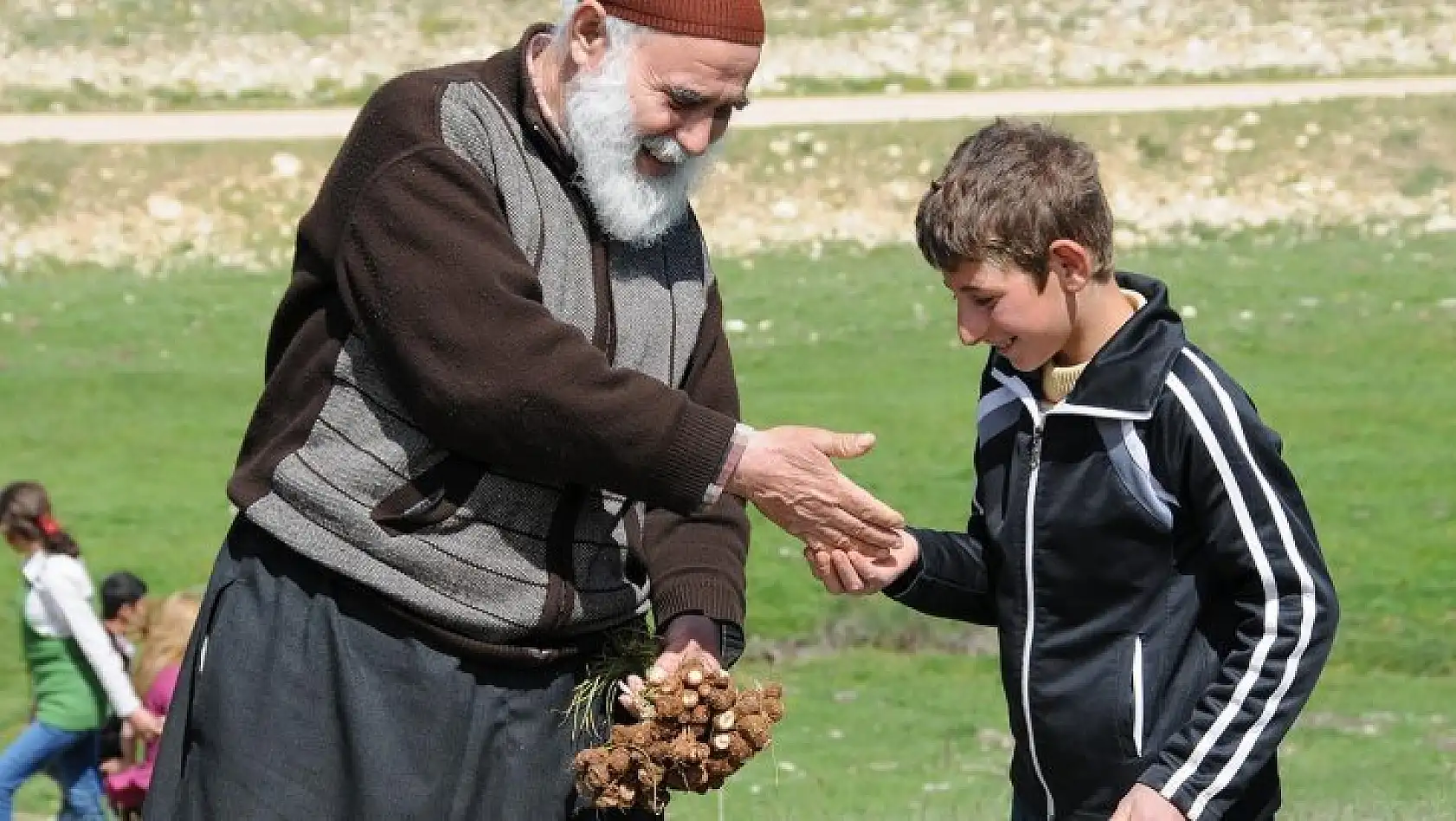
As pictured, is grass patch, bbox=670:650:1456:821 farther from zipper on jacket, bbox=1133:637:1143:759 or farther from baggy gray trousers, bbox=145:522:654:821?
baggy gray trousers, bbox=145:522:654:821

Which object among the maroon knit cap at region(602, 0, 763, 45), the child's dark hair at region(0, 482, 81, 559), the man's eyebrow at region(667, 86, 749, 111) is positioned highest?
the maroon knit cap at region(602, 0, 763, 45)

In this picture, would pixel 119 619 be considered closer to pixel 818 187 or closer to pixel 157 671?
pixel 157 671

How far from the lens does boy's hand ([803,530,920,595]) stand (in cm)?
447

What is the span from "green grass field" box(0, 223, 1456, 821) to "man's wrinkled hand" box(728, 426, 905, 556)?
322cm

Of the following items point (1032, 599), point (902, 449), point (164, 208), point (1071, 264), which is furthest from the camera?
point (164, 208)

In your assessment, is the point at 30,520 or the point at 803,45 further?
the point at 803,45

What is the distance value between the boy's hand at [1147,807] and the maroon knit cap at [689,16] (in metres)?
1.34

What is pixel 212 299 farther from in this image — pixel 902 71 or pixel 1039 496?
pixel 1039 496

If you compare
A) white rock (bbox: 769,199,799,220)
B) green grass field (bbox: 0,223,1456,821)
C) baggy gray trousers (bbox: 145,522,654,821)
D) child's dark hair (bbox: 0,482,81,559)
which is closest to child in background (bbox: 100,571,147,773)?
child's dark hair (bbox: 0,482,81,559)

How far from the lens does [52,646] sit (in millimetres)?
9055

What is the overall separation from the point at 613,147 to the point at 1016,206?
0.64 metres

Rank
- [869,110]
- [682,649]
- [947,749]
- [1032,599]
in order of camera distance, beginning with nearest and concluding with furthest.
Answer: [1032,599]
[682,649]
[947,749]
[869,110]

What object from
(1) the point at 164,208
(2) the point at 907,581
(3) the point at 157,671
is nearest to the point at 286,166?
(1) the point at 164,208

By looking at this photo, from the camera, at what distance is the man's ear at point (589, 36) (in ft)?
13.9
